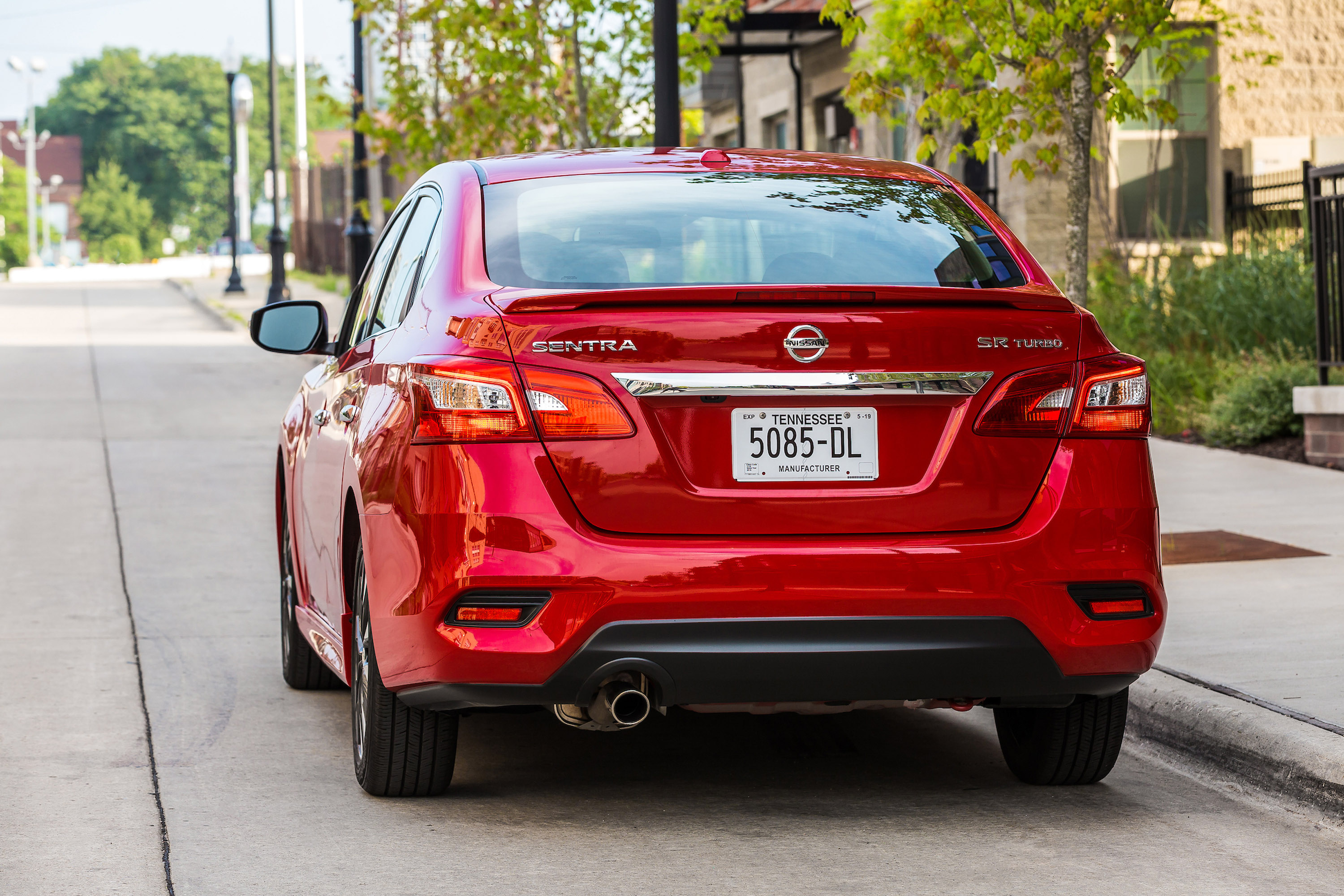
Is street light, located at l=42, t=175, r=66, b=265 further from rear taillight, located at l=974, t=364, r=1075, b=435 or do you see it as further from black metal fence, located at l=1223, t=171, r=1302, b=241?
rear taillight, located at l=974, t=364, r=1075, b=435

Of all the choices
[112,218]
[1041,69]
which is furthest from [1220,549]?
[112,218]

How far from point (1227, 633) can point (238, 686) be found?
12.0 feet

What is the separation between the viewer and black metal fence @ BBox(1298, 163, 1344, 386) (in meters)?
12.1

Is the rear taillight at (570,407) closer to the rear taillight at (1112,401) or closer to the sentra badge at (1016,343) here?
the sentra badge at (1016,343)

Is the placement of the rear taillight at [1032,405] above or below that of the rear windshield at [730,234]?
below

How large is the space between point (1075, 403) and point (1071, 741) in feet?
3.72

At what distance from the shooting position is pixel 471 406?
462cm

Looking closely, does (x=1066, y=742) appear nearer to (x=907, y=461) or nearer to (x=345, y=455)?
(x=907, y=461)

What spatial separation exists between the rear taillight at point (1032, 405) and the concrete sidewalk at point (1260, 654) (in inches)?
53.9

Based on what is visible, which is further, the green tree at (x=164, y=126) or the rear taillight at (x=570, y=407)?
the green tree at (x=164, y=126)

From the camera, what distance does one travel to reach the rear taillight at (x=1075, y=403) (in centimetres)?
473

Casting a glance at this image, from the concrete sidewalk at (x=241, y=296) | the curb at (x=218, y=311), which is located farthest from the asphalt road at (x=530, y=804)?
the curb at (x=218, y=311)

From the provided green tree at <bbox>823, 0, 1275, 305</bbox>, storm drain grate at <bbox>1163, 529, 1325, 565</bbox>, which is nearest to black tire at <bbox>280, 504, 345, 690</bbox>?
green tree at <bbox>823, 0, 1275, 305</bbox>

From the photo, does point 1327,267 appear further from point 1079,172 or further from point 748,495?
point 748,495
